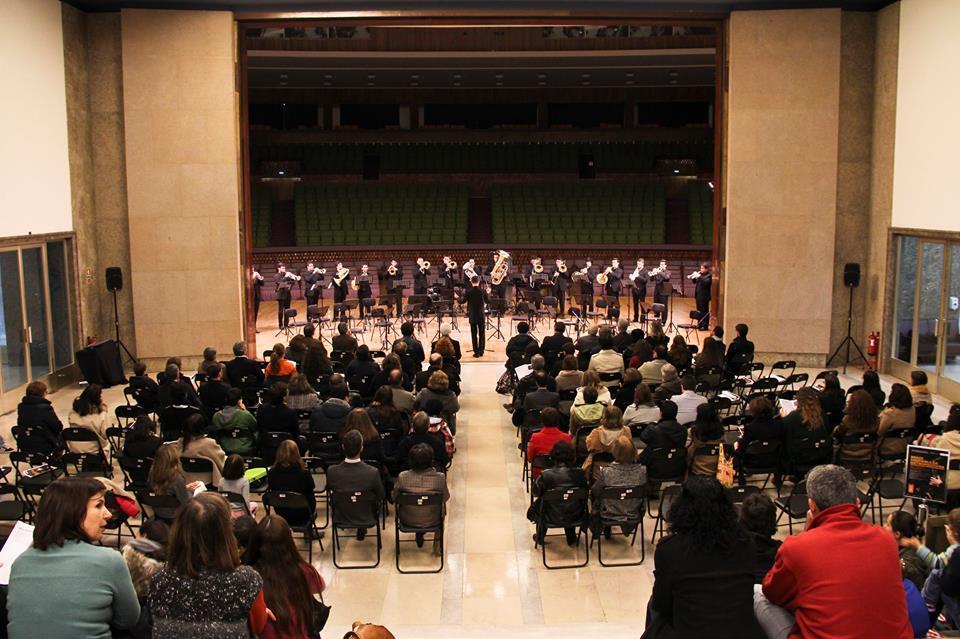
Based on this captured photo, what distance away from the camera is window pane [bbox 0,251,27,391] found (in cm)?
1510

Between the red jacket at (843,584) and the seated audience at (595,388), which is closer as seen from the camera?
the red jacket at (843,584)

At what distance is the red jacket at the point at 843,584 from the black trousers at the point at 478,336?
14188 millimetres

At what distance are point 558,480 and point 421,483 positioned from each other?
4.08 ft

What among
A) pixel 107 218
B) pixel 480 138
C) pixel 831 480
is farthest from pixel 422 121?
pixel 831 480

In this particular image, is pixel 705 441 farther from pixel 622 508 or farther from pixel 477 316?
pixel 477 316

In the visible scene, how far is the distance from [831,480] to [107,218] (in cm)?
1647

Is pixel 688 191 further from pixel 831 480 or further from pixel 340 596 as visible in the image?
pixel 831 480

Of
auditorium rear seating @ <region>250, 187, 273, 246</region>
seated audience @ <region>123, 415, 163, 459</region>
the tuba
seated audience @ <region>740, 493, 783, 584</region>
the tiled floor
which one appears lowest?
the tiled floor

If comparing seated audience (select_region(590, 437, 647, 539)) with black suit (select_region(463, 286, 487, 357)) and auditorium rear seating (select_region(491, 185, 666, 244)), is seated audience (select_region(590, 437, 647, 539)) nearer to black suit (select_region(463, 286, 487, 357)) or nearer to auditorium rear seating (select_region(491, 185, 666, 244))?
black suit (select_region(463, 286, 487, 357))

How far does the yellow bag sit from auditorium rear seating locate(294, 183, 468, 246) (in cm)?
2204

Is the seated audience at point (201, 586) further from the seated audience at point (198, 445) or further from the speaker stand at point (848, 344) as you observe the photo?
the speaker stand at point (848, 344)

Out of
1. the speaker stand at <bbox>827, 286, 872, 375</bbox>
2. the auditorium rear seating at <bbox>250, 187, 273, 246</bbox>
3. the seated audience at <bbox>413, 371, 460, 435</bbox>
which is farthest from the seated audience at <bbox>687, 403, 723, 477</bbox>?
the auditorium rear seating at <bbox>250, 187, 273, 246</bbox>

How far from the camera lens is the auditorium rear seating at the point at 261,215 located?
102 ft

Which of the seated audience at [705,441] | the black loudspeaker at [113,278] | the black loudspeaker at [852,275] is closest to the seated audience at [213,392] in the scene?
the seated audience at [705,441]
